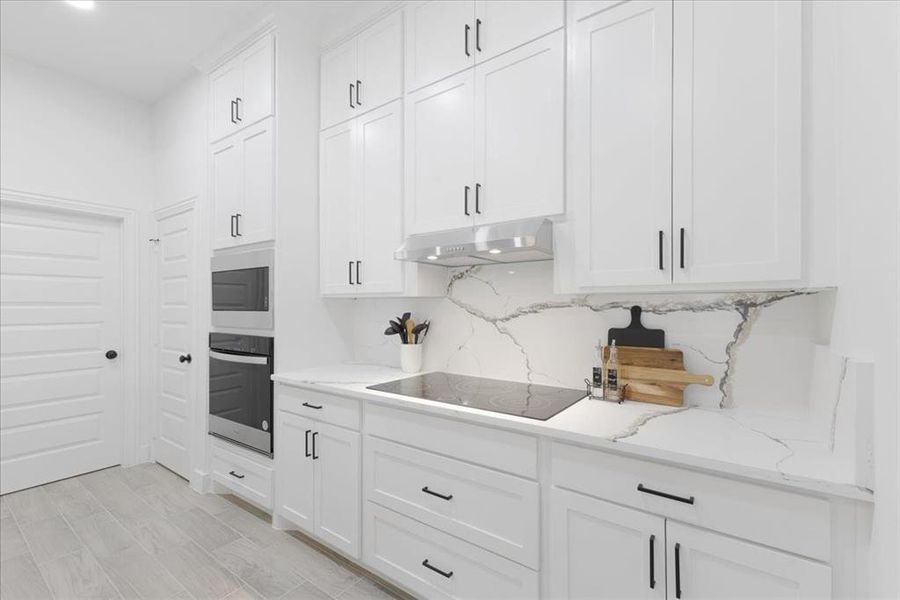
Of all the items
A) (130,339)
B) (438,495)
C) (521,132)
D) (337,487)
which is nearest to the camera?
(438,495)

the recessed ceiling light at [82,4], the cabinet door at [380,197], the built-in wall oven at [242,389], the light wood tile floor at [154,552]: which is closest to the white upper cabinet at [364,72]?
the cabinet door at [380,197]

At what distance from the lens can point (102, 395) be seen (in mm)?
3316

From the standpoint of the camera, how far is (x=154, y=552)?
87.1 inches

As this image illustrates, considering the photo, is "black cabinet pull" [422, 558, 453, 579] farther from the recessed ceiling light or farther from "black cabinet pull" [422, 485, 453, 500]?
the recessed ceiling light

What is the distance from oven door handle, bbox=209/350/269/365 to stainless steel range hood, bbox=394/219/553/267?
110cm

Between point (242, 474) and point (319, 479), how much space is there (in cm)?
81

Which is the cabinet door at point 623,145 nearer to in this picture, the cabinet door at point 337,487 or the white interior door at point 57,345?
the cabinet door at point 337,487

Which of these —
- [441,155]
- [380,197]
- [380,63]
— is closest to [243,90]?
[380,63]

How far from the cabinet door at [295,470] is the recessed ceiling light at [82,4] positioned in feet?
8.49

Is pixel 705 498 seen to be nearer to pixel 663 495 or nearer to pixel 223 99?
pixel 663 495

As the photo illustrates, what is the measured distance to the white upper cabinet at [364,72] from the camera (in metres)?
2.22

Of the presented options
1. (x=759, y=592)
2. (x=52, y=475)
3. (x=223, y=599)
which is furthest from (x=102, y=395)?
(x=759, y=592)

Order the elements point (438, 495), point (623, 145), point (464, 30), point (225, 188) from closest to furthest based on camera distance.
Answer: point (623, 145)
point (438, 495)
point (464, 30)
point (225, 188)

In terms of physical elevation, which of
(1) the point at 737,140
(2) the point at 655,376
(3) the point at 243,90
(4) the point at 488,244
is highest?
(3) the point at 243,90
